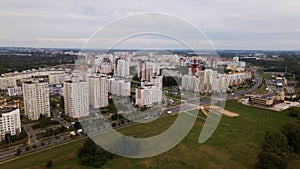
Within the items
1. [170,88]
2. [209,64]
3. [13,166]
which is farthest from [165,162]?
[209,64]

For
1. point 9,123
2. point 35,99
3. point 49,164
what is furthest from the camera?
point 35,99

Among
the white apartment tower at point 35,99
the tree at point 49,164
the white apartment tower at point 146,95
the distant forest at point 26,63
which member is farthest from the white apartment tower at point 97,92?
the distant forest at point 26,63

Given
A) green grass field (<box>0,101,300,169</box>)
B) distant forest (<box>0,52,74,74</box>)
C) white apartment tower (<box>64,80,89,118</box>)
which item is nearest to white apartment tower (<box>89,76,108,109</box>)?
Result: white apartment tower (<box>64,80,89,118</box>)

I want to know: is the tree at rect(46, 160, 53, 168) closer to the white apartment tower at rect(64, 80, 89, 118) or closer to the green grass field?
the green grass field

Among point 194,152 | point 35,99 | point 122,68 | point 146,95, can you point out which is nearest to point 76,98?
point 35,99

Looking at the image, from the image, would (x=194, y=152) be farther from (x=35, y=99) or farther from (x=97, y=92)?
(x=35, y=99)
